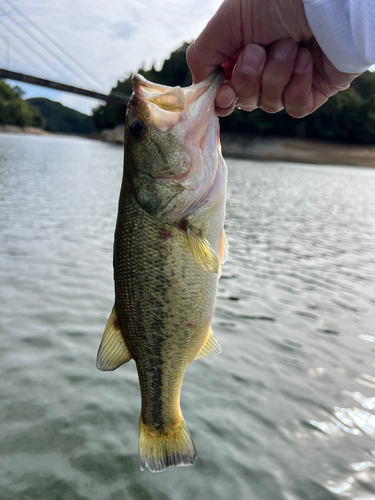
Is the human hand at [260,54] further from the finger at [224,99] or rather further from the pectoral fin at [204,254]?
the pectoral fin at [204,254]

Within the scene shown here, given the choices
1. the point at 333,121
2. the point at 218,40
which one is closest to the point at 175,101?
the point at 218,40

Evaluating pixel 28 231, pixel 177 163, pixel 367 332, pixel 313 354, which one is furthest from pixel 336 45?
pixel 28 231

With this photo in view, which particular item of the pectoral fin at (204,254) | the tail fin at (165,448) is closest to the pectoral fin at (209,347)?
the tail fin at (165,448)

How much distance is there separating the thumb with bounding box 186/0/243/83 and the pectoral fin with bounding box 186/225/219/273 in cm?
129

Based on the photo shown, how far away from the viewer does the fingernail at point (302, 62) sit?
3014mm

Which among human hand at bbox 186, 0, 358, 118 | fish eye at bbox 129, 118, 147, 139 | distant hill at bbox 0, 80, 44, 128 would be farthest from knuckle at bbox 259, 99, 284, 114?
distant hill at bbox 0, 80, 44, 128

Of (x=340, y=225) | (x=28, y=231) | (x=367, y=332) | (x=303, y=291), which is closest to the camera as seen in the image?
(x=367, y=332)

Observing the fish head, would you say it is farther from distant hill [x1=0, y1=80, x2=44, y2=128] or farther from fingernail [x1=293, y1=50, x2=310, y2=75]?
distant hill [x1=0, y1=80, x2=44, y2=128]

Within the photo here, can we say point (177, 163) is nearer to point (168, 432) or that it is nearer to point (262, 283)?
point (168, 432)

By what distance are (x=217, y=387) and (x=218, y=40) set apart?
12.9ft

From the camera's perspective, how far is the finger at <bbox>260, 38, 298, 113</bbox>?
2930 millimetres

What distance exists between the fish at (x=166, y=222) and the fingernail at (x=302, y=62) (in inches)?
26.4

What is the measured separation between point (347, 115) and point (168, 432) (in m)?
80.3

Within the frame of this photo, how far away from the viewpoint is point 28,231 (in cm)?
1170
